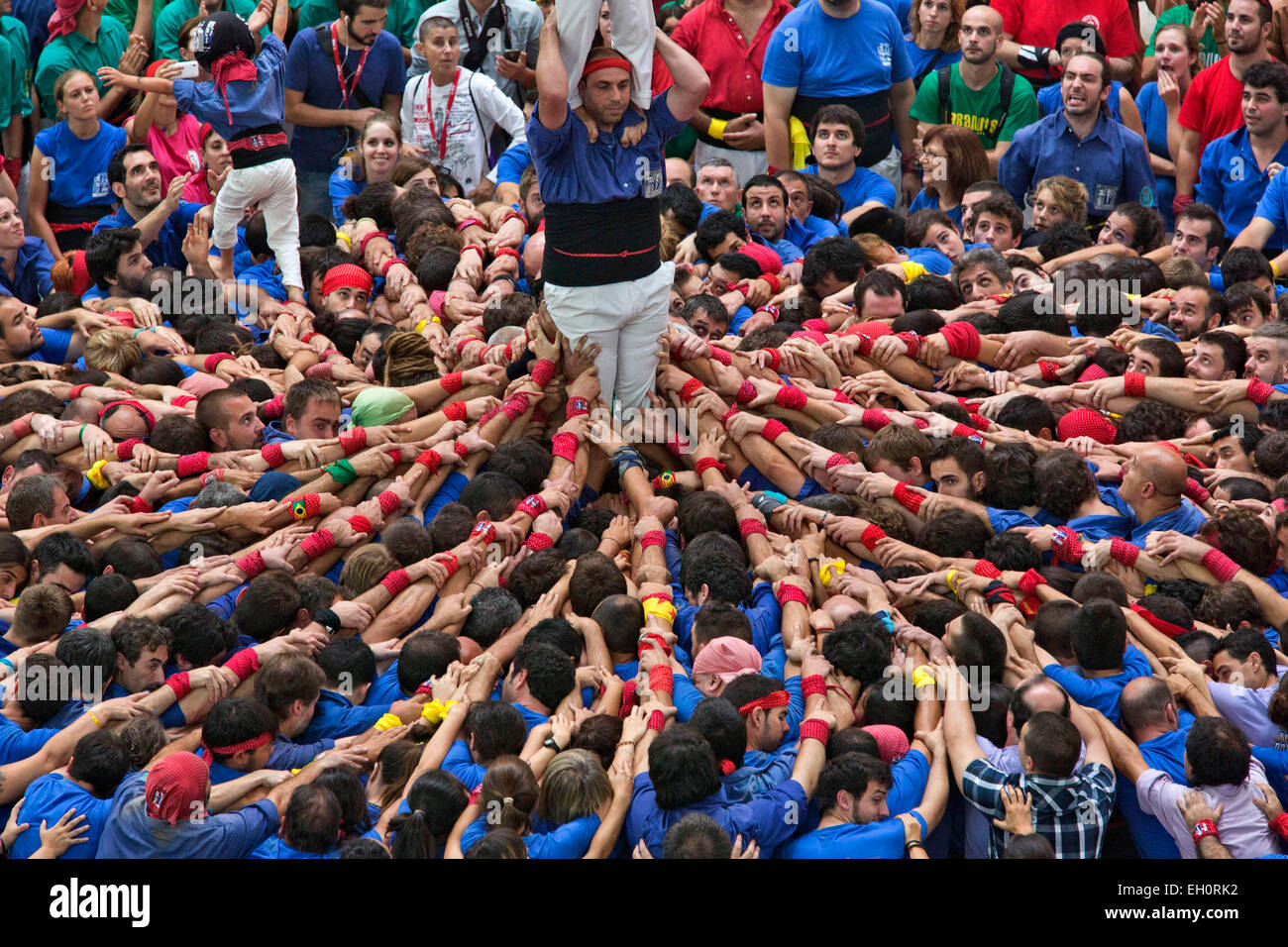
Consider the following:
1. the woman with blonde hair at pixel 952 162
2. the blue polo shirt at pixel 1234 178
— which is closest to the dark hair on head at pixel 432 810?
the woman with blonde hair at pixel 952 162

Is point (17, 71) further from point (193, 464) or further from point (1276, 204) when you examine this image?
point (1276, 204)

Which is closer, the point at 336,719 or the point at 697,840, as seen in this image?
the point at 697,840

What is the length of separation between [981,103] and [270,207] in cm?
520

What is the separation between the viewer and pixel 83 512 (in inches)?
313

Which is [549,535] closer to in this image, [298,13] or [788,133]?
[788,133]

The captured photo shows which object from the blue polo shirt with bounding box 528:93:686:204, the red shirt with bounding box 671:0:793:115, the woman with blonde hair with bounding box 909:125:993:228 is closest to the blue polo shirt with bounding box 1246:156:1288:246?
the woman with blonde hair with bounding box 909:125:993:228

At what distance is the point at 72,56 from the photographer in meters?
11.9

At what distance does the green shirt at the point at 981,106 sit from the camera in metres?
11.7

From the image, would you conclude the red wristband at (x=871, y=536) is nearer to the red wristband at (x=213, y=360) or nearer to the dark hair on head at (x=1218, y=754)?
the dark hair on head at (x=1218, y=754)

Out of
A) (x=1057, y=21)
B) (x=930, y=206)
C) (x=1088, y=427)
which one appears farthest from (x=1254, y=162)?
(x=1088, y=427)

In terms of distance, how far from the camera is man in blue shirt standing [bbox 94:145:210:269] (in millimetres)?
10492

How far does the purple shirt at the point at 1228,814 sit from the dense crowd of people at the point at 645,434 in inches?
0.8

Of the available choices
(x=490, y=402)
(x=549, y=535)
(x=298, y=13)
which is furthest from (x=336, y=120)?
(x=549, y=535)

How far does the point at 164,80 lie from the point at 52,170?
1.00m
